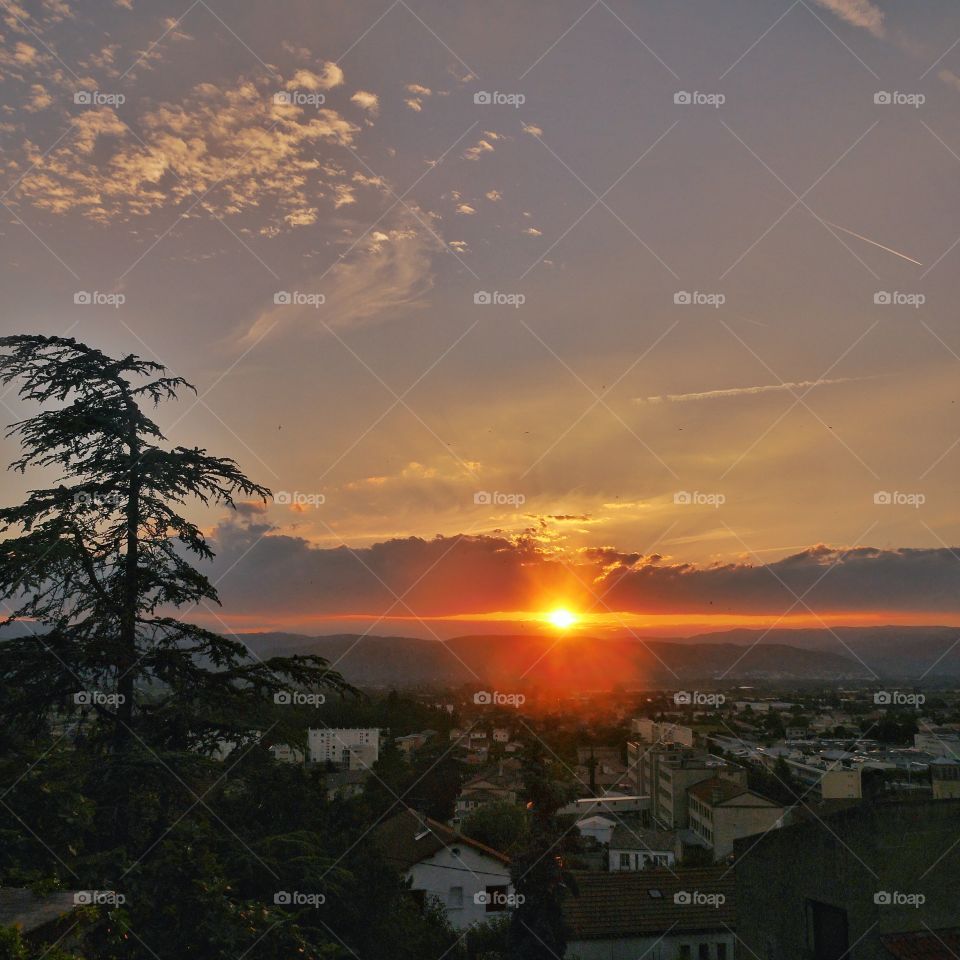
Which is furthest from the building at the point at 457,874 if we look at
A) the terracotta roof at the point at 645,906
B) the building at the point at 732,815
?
the building at the point at 732,815

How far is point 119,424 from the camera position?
9438 mm

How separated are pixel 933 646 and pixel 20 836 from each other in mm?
105450

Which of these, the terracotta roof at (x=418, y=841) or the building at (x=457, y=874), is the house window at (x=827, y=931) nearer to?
the building at (x=457, y=874)

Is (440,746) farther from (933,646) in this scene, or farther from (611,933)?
(933,646)

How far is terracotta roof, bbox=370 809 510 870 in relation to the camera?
32938 millimetres

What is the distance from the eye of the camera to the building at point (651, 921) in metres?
24.8

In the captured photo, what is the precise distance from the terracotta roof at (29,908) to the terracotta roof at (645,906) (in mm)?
23370

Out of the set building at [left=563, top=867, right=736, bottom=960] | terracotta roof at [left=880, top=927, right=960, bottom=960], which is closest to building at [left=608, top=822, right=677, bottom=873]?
building at [left=563, top=867, right=736, bottom=960]

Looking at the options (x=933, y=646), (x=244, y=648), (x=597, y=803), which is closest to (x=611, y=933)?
(x=244, y=648)

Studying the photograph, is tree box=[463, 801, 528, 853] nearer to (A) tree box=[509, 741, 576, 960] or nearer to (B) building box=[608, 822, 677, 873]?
(B) building box=[608, 822, 677, 873]

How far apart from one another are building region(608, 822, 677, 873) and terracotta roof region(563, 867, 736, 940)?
12454 millimetres

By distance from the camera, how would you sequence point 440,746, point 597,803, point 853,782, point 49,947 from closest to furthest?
point 49,947
point 853,782
point 597,803
point 440,746

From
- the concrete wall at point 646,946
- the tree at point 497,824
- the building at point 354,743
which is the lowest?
the concrete wall at point 646,946

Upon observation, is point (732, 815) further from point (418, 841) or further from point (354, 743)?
point (354, 743)
